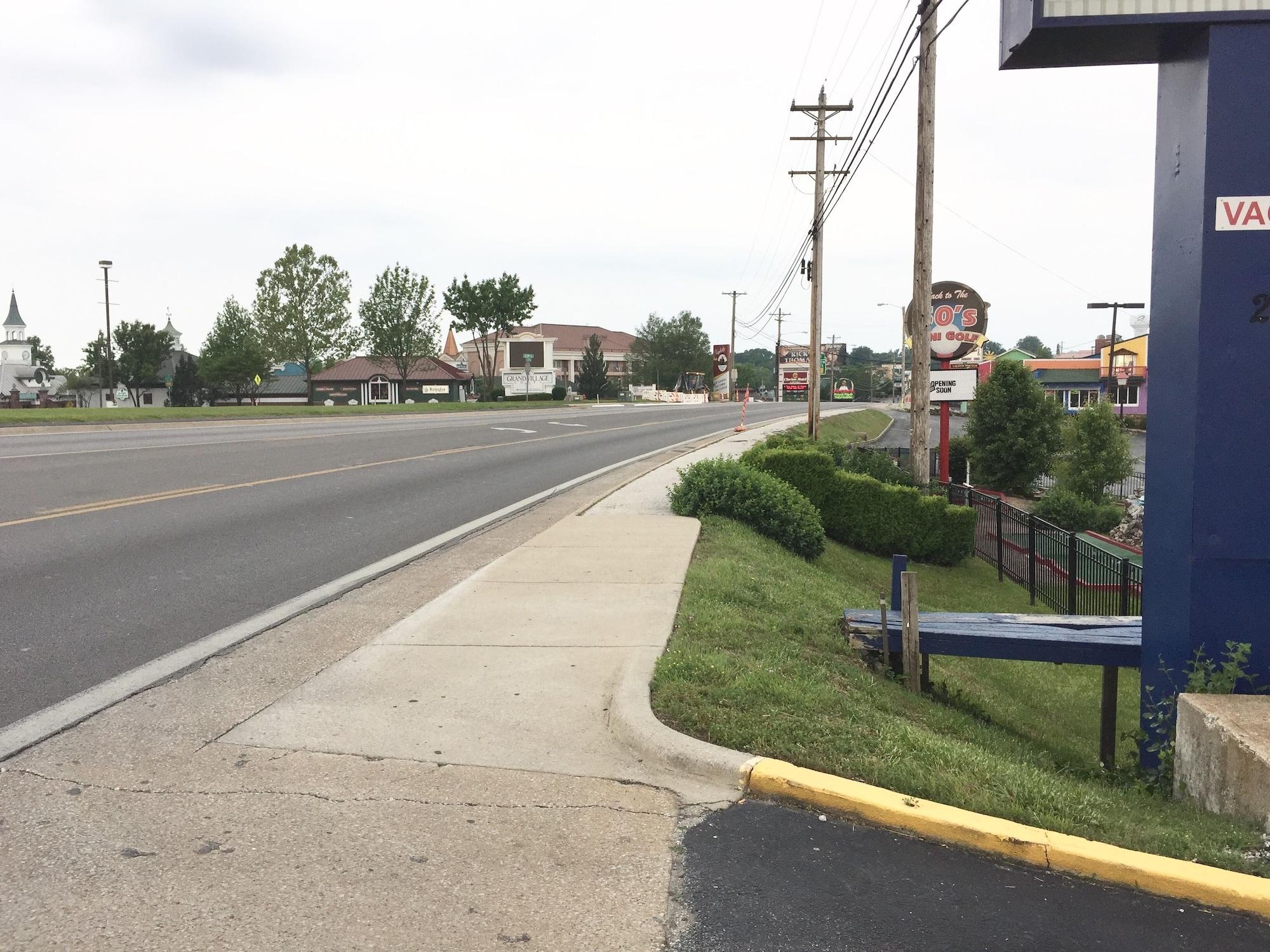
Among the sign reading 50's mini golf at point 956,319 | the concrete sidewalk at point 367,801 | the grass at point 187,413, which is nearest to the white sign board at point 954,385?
the sign reading 50's mini golf at point 956,319

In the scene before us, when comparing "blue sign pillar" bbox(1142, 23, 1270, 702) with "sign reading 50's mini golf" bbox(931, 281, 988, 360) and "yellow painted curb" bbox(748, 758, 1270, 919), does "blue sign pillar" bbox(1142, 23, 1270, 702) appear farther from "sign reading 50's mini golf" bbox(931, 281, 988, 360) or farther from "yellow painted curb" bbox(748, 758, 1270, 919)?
"sign reading 50's mini golf" bbox(931, 281, 988, 360)

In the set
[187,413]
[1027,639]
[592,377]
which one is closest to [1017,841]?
[1027,639]

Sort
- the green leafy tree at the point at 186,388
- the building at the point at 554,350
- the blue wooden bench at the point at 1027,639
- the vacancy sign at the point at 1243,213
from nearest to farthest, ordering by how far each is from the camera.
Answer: the vacancy sign at the point at 1243,213, the blue wooden bench at the point at 1027,639, the green leafy tree at the point at 186,388, the building at the point at 554,350

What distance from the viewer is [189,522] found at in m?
10.4

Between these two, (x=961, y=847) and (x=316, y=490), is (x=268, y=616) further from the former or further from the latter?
(x=316, y=490)

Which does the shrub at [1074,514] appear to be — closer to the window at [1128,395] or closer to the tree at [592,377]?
the window at [1128,395]

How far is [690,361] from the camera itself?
142750mm

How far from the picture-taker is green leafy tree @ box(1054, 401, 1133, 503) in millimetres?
34688

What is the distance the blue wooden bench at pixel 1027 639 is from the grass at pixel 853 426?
882 inches

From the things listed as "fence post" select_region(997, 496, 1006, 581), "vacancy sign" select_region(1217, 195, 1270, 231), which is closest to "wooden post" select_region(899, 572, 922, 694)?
"vacancy sign" select_region(1217, 195, 1270, 231)

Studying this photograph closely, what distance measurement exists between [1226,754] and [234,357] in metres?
79.1

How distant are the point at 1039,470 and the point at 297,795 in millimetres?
37199

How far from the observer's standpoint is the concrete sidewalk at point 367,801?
3.20m

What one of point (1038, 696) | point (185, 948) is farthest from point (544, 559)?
point (185, 948)
